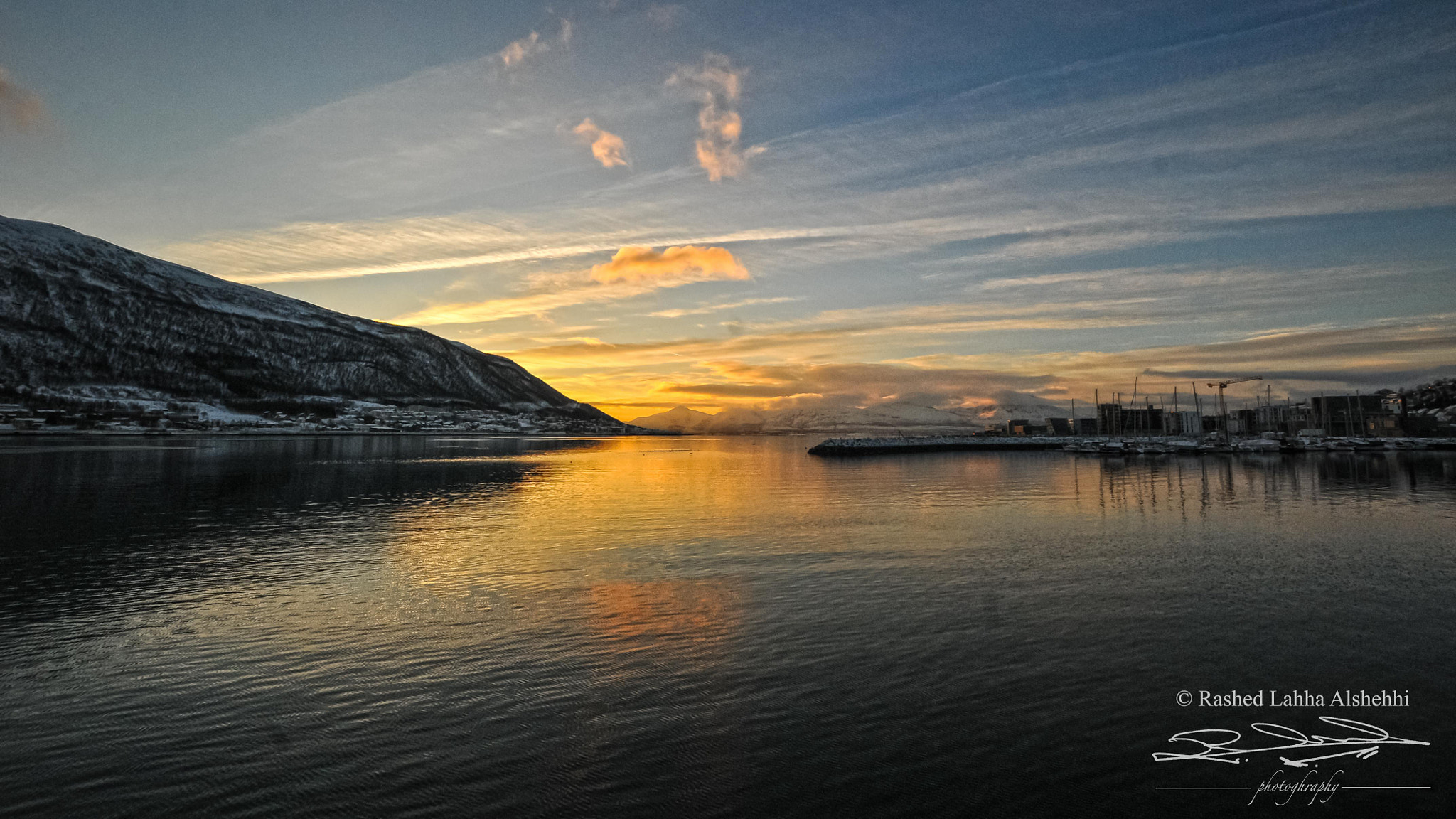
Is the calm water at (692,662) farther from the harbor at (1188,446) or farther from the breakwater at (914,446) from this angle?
the breakwater at (914,446)

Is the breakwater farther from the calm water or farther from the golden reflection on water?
the golden reflection on water

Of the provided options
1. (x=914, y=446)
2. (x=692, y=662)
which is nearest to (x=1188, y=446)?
(x=914, y=446)

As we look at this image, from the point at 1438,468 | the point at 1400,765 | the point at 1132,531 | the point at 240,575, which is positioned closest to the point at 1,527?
the point at 240,575

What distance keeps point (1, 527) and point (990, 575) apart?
4941cm

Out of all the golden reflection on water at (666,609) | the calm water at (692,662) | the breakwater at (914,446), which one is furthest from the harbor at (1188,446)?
the golden reflection on water at (666,609)

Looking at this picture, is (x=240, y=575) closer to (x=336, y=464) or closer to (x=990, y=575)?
(x=990, y=575)

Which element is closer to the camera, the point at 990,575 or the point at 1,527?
the point at 990,575

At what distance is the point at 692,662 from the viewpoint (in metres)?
16.8

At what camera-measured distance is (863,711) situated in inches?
544
